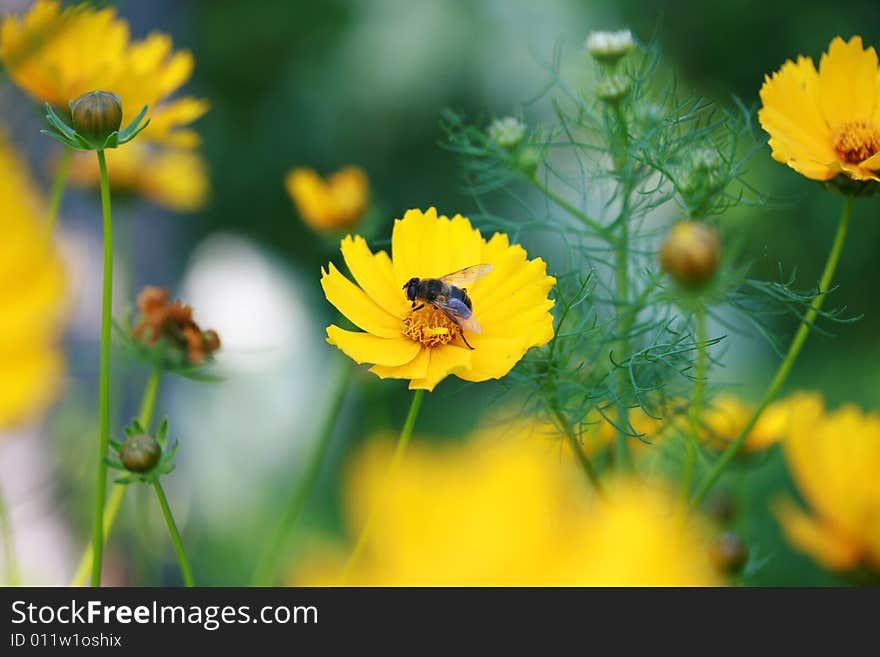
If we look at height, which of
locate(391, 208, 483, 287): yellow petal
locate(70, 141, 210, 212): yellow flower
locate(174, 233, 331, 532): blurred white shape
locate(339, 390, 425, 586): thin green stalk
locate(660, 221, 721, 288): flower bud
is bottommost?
locate(339, 390, 425, 586): thin green stalk

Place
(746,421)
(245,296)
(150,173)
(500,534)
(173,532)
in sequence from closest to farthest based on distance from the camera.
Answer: (500,534)
(173,532)
(746,421)
(150,173)
(245,296)

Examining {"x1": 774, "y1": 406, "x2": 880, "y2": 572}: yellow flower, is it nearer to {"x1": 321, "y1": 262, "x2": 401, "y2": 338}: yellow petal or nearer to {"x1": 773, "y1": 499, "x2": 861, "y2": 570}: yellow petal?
{"x1": 773, "y1": 499, "x2": 861, "y2": 570}: yellow petal

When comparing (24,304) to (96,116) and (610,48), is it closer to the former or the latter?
(96,116)

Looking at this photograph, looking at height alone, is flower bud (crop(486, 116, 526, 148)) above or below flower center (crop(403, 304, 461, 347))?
above

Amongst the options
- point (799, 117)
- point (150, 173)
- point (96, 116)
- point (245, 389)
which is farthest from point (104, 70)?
point (245, 389)

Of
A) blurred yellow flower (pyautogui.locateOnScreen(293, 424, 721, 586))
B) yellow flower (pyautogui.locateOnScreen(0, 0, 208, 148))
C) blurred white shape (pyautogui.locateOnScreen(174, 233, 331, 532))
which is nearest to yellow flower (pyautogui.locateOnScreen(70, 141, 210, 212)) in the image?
blurred white shape (pyautogui.locateOnScreen(174, 233, 331, 532))
